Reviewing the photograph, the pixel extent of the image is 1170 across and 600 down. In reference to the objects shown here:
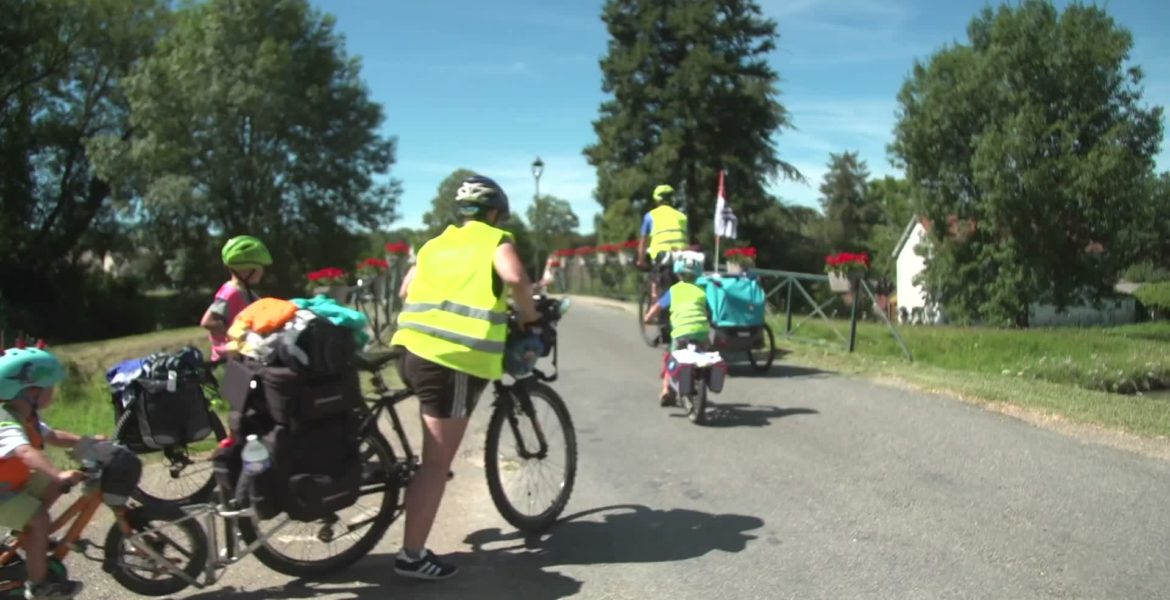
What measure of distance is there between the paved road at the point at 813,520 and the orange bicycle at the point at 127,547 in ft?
0.84

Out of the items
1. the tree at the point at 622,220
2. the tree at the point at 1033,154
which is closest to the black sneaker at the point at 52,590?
the tree at the point at 1033,154

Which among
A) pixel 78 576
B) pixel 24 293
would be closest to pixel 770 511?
pixel 78 576

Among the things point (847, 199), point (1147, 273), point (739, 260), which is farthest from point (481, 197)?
point (847, 199)

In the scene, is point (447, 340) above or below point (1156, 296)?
Answer: below

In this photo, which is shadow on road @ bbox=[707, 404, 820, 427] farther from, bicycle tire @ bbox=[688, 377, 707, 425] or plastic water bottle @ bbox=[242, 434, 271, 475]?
plastic water bottle @ bbox=[242, 434, 271, 475]

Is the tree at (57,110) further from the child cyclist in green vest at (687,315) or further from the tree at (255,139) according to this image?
the child cyclist in green vest at (687,315)

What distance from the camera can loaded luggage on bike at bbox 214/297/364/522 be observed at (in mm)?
3807

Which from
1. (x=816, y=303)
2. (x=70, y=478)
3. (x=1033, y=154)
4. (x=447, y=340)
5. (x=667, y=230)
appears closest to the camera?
(x=70, y=478)

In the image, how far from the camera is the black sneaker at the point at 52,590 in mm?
3721

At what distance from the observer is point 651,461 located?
670 cm

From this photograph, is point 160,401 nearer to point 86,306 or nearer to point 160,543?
point 160,543

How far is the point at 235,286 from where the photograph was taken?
5.60 meters

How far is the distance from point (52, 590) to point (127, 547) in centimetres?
33

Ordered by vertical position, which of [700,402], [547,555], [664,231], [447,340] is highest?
[664,231]
